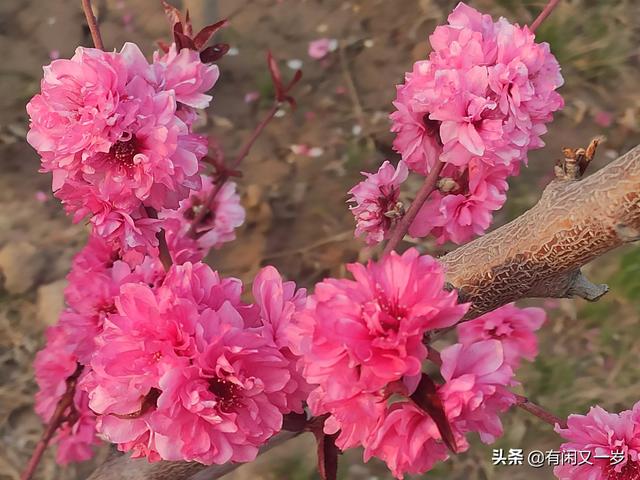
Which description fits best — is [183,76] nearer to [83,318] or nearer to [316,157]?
[83,318]

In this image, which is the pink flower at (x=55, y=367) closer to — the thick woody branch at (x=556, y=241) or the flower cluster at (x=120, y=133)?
the flower cluster at (x=120, y=133)

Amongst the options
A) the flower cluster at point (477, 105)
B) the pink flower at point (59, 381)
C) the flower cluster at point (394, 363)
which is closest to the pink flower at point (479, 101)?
the flower cluster at point (477, 105)

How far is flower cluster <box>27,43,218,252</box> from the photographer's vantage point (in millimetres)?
574

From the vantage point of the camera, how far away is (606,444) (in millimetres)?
648

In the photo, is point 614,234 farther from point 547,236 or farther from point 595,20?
point 595,20

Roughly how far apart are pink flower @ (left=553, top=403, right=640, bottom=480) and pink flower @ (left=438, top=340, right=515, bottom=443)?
0.65 feet

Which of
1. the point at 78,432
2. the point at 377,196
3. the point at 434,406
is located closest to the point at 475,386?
the point at 434,406

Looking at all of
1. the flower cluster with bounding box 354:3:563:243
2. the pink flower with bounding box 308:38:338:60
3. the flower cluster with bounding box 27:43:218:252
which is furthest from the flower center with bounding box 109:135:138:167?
the pink flower with bounding box 308:38:338:60

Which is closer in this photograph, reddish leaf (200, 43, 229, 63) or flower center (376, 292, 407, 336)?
flower center (376, 292, 407, 336)

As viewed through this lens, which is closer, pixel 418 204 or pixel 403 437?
pixel 403 437

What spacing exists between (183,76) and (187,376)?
10.9 inches

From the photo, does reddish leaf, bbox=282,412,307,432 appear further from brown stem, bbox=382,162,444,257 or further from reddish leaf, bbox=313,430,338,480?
brown stem, bbox=382,162,444,257

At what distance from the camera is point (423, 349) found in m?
0.45

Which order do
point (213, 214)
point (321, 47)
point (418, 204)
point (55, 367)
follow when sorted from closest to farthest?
1. point (418, 204)
2. point (55, 367)
3. point (213, 214)
4. point (321, 47)
